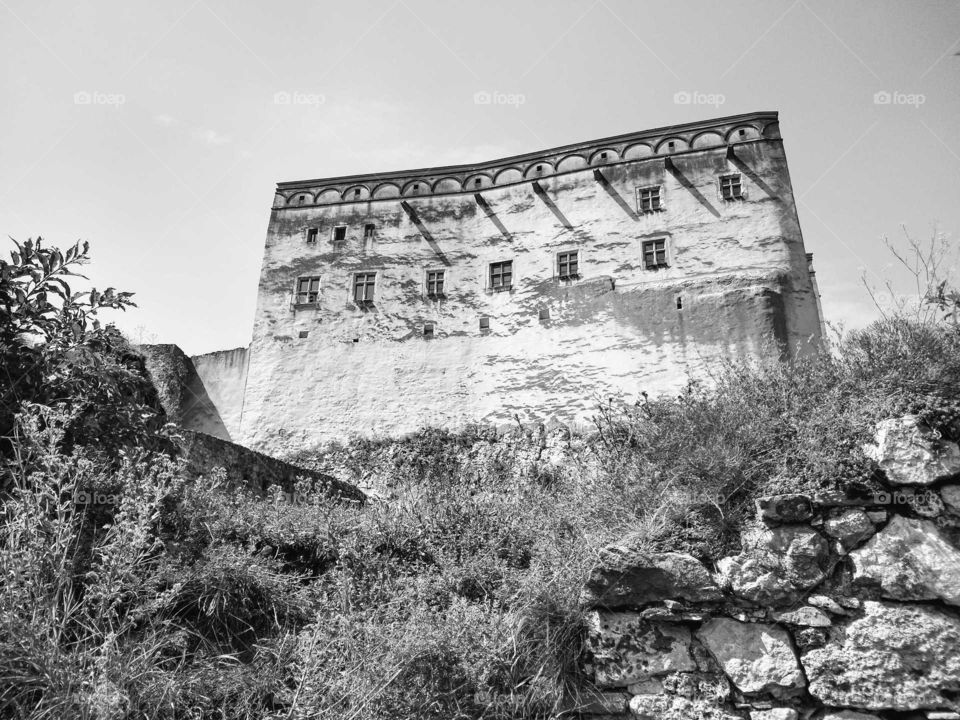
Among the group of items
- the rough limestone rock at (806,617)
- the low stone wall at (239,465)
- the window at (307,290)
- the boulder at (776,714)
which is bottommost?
the boulder at (776,714)

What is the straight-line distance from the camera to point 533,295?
1906 centimetres

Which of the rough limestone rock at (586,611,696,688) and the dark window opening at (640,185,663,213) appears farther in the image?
the dark window opening at (640,185,663,213)

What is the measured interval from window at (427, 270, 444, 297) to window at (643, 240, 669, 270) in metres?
6.01

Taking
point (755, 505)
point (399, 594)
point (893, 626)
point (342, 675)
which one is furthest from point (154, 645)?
point (893, 626)

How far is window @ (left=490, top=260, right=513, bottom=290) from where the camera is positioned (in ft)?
64.1

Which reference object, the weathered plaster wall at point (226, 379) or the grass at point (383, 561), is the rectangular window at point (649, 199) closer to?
the weathered plaster wall at point (226, 379)

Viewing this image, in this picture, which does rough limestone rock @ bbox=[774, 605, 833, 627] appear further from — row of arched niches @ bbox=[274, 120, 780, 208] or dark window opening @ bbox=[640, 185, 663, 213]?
row of arched niches @ bbox=[274, 120, 780, 208]

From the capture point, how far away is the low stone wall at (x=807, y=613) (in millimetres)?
3934

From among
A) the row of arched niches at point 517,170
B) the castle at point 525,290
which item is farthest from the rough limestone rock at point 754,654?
the row of arched niches at point 517,170

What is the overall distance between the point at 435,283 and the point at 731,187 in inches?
353

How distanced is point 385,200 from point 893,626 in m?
19.7

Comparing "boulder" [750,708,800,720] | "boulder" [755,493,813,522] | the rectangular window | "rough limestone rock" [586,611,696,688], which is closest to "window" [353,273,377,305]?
the rectangular window

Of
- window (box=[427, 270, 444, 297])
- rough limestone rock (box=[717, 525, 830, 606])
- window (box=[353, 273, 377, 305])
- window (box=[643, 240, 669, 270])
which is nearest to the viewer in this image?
rough limestone rock (box=[717, 525, 830, 606])

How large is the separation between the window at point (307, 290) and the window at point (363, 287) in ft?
3.90
